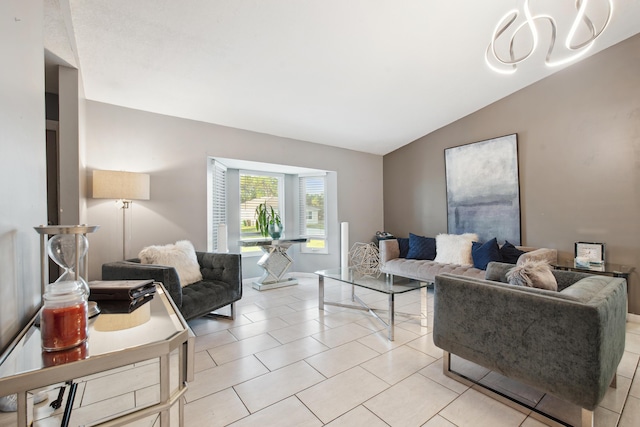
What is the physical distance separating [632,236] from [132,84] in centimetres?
563

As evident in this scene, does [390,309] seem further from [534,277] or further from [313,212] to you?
[313,212]

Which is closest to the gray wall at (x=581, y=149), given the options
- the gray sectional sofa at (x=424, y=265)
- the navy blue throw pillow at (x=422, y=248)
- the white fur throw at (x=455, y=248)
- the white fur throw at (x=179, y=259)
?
the gray sectional sofa at (x=424, y=265)

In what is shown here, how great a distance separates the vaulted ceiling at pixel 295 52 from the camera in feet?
7.30

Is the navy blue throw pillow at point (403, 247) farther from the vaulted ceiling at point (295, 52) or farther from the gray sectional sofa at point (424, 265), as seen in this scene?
the vaulted ceiling at point (295, 52)

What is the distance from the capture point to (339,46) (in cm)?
274

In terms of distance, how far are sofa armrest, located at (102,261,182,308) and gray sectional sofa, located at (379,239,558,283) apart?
2608 millimetres

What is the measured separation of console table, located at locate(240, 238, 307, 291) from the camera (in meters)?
4.45

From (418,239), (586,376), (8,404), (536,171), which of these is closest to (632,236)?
(536,171)

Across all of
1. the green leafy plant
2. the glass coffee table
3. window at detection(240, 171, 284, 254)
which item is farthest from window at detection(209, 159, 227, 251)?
the glass coffee table

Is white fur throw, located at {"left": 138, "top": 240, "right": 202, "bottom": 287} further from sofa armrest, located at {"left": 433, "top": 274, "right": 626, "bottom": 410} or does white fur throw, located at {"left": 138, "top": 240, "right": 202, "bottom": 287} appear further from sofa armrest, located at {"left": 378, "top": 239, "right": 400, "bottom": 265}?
sofa armrest, located at {"left": 378, "top": 239, "right": 400, "bottom": 265}

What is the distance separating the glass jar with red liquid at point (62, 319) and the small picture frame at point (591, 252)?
4.43 metres

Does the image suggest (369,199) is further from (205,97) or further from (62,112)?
(62,112)

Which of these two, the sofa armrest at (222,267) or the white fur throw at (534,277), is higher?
the white fur throw at (534,277)

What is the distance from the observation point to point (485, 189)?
428 cm
